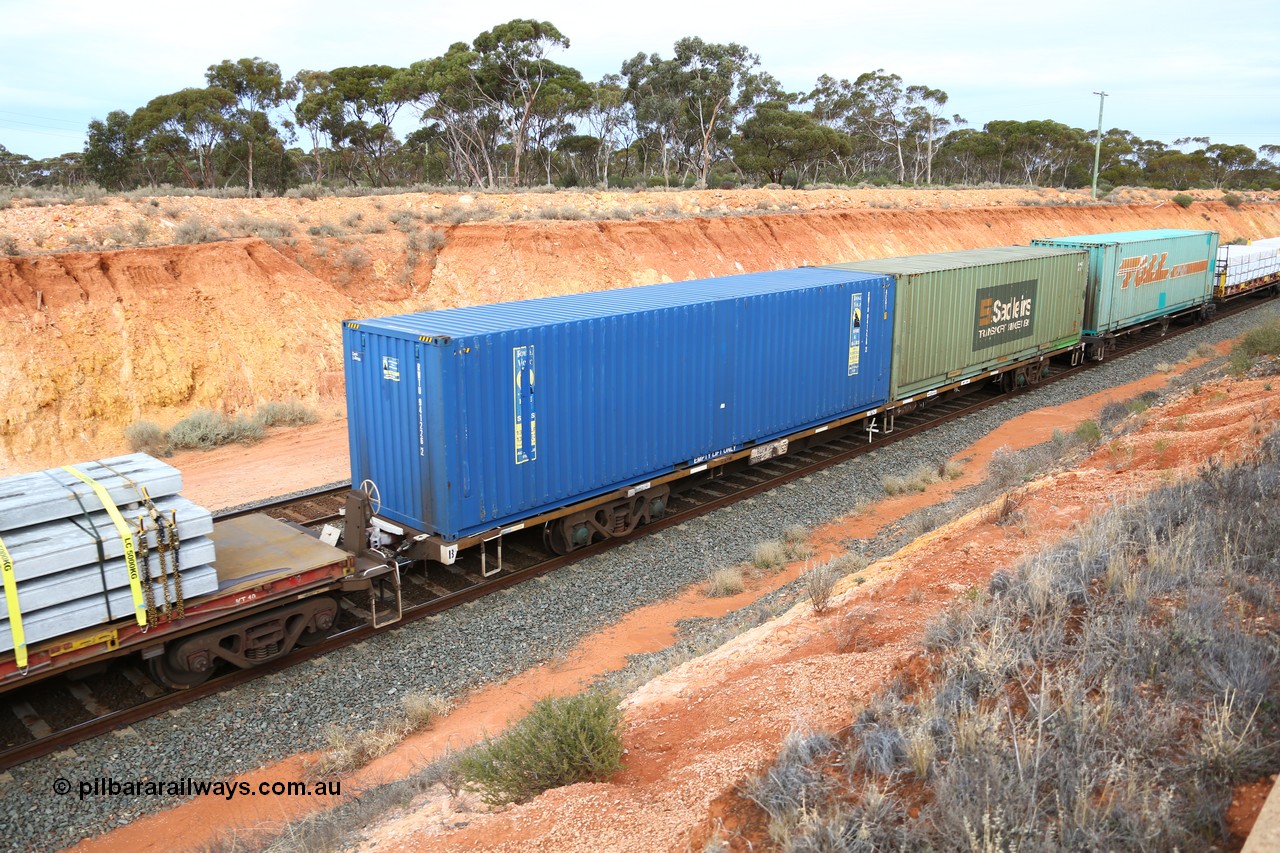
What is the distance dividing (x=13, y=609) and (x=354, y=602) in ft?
14.2

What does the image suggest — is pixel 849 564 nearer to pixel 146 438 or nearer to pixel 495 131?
pixel 146 438

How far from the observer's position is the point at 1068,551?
7.85 metres

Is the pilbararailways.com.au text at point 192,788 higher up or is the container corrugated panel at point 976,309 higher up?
the container corrugated panel at point 976,309

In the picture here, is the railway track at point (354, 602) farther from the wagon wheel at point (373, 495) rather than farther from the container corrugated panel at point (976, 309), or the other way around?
the container corrugated panel at point (976, 309)

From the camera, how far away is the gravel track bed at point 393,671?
7.84 metres

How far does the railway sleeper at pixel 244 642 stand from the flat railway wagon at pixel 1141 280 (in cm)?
2405

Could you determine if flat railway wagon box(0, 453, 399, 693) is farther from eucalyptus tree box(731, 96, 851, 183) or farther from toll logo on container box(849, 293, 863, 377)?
eucalyptus tree box(731, 96, 851, 183)

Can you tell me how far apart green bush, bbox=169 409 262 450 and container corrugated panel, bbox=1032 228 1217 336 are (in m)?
23.1

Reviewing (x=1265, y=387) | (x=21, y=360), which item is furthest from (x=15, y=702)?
(x=1265, y=387)

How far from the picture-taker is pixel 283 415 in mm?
21375

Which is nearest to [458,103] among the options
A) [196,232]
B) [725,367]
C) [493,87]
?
[493,87]

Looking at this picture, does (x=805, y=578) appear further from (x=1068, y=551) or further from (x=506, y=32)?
(x=506, y=32)

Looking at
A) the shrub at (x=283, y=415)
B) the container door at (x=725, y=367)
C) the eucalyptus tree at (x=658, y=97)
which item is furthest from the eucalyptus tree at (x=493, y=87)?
the container door at (x=725, y=367)

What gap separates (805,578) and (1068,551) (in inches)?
172
